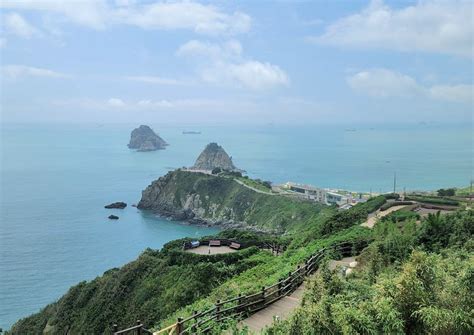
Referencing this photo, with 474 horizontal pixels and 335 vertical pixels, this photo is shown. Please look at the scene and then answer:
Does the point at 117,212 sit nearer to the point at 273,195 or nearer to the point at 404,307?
the point at 273,195

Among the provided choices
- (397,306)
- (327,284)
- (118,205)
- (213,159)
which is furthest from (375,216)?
(213,159)

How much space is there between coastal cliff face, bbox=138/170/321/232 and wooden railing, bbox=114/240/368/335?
205 ft

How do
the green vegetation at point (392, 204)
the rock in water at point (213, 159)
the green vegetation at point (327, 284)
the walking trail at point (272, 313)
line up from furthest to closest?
1. the rock in water at point (213, 159)
2. the green vegetation at point (392, 204)
3. the walking trail at point (272, 313)
4. the green vegetation at point (327, 284)

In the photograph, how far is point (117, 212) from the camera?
93062 millimetres

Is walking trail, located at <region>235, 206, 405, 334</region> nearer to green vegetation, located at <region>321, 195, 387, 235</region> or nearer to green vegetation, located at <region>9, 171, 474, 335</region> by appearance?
green vegetation, located at <region>9, 171, 474, 335</region>

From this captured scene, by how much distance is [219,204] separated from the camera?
94.1m

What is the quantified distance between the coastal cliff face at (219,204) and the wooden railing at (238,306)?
62.4 metres

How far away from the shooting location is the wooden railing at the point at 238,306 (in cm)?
840

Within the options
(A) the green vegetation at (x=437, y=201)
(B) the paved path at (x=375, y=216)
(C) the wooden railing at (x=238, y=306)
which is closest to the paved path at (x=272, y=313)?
(C) the wooden railing at (x=238, y=306)

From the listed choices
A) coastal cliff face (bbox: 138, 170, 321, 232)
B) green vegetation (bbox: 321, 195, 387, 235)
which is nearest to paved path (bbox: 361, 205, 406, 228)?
green vegetation (bbox: 321, 195, 387, 235)

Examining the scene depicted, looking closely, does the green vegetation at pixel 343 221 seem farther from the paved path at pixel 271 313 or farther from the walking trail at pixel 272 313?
the paved path at pixel 271 313

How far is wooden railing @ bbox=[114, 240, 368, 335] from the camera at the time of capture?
27.6 feet

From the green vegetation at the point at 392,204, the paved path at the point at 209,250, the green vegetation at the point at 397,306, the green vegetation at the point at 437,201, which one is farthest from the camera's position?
the green vegetation at the point at 437,201

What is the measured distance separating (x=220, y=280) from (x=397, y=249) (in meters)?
14.2
